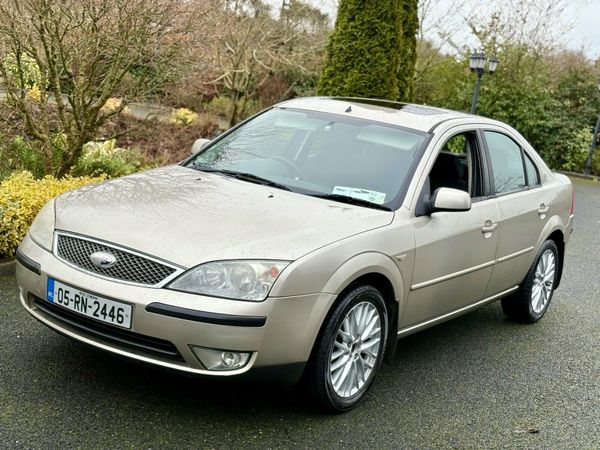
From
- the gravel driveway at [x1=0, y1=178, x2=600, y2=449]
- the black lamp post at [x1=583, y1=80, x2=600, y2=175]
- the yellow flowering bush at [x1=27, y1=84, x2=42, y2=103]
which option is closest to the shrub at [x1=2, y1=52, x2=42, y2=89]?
the yellow flowering bush at [x1=27, y1=84, x2=42, y2=103]

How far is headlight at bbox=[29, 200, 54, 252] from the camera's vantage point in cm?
363

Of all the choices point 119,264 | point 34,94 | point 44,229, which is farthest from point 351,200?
point 34,94

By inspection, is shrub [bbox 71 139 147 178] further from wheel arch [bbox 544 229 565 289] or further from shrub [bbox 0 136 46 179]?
wheel arch [bbox 544 229 565 289]

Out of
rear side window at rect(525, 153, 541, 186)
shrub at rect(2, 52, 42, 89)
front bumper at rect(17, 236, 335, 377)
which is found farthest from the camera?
shrub at rect(2, 52, 42, 89)

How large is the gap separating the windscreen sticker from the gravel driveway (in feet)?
3.72

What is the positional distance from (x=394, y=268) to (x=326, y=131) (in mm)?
1204

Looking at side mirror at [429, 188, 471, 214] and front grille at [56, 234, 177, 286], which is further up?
side mirror at [429, 188, 471, 214]

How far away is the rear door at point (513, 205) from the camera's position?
16.3 ft

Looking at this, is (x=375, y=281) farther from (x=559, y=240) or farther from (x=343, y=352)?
(x=559, y=240)

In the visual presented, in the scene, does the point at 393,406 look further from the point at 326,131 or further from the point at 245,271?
the point at 326,131

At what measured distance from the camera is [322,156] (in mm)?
4461

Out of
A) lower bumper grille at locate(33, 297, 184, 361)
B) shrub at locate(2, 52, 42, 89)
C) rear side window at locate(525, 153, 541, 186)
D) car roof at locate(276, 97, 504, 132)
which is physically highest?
car roof at locate(276, 97, 504, 132)

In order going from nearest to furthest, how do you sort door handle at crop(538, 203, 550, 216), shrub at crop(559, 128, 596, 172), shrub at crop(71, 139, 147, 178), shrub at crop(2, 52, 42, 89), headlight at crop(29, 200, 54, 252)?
headlight at crop(29, 200, 54, 252) < door handle at crop(538, 203, 550, 216) < shrub at crop(2, 52, 42, 89) < shrub at crop(71, 139, 147, 178) < shrub at crop(559, 128, 596, 172)

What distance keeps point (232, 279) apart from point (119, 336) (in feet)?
1.99
